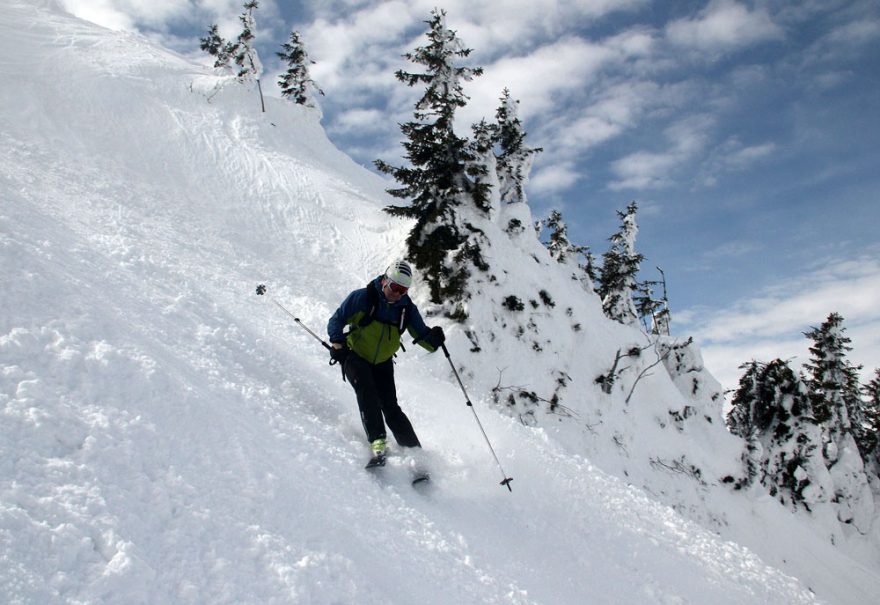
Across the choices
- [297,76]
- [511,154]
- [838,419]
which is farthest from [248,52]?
[838,419]

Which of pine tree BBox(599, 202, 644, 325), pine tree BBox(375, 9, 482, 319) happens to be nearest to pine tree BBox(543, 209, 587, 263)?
pine tree BBox(599, 202, 644, 325)

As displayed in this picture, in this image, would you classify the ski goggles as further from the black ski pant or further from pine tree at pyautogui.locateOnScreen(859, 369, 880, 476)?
pine tree at pyautogui.locateOnScreen(859, 369, 880, 476)

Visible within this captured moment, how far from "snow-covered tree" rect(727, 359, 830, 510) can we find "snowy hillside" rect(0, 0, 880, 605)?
694 inches

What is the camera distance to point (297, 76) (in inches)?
1587

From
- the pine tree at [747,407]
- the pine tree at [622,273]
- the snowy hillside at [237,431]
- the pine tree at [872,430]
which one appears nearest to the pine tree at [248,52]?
the snowy hillside at [237,431]

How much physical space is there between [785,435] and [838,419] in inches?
415

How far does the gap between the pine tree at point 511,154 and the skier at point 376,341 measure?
21.2 metres

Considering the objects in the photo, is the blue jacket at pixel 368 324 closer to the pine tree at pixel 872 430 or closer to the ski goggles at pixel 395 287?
the ski goggles at pixel 395 287

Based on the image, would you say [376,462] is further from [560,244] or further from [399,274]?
[560,244]

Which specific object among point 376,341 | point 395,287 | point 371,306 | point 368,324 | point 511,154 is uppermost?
point 511,154

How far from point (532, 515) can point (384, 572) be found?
3.18m

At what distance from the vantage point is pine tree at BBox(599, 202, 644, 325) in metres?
33.9

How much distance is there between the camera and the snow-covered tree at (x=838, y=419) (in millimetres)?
36125

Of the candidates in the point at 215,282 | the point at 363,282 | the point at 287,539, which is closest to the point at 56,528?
the point at 287,539
